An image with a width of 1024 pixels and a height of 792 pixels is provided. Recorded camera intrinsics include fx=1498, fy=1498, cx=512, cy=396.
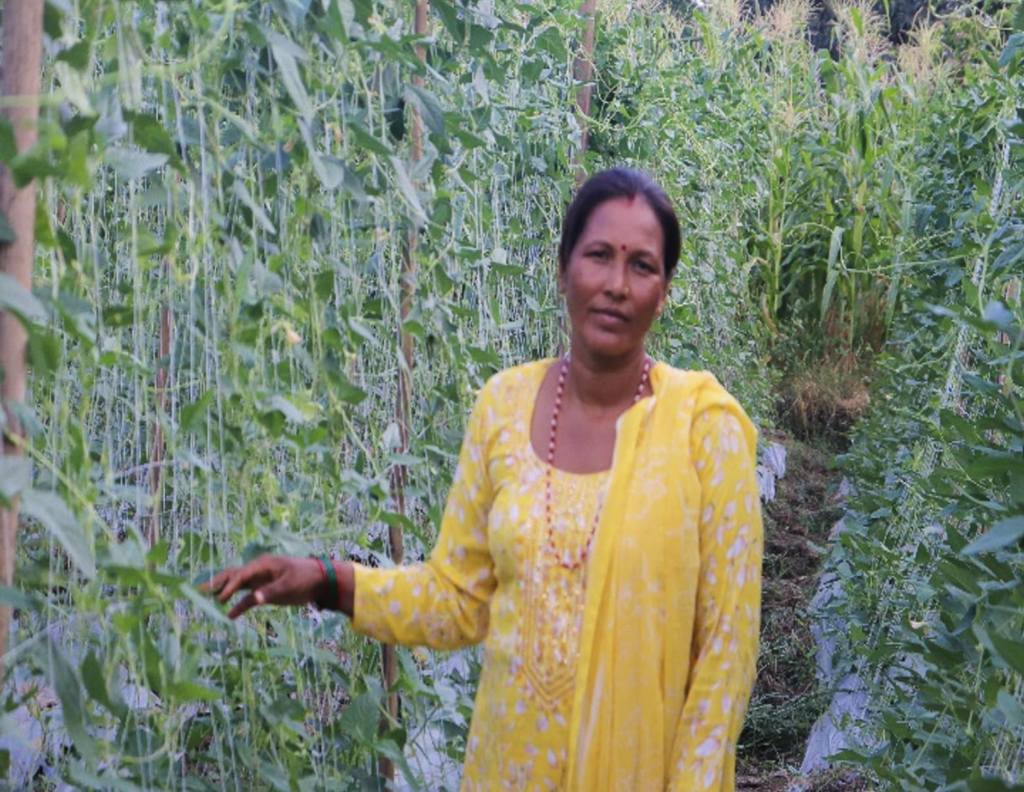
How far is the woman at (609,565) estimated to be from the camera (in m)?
1.51

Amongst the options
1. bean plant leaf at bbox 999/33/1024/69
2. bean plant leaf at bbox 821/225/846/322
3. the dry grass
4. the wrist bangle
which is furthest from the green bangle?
bean plant leaf at bbox 821/225/846/322

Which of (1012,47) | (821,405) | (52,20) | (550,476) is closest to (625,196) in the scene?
(550,476)

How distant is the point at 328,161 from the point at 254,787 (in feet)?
2.29

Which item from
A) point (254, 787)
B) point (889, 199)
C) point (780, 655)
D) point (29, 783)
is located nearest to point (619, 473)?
point (254, 787)

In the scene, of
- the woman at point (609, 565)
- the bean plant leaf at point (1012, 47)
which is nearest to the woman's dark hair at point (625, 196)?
the woman at point (609, 565)

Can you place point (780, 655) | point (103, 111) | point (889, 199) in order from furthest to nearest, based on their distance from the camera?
point (889, 199) → point (780, 655) → point (103, 111)

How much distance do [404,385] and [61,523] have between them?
41.5 inches

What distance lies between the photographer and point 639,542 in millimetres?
1518

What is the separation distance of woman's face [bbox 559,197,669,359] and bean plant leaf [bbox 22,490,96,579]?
0.70m

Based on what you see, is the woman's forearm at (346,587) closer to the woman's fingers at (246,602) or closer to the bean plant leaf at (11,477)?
the woman's fingers at (246,602)

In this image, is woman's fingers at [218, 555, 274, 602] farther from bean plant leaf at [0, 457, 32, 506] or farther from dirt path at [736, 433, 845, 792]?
dirt path at [736, 433, 845, 792]

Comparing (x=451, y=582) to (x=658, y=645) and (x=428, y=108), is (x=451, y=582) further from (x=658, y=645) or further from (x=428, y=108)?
(x=428, y=108)

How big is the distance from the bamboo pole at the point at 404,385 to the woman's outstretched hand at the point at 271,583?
334mm

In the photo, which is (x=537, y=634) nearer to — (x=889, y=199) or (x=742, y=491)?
(x=742, y=491)
